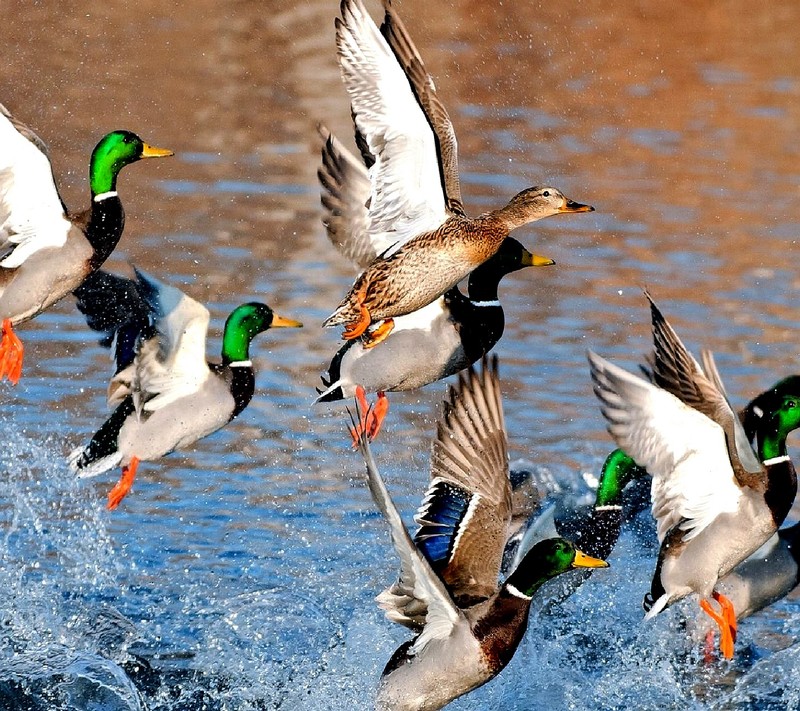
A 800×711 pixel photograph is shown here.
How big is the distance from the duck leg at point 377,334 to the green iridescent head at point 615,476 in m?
1.21

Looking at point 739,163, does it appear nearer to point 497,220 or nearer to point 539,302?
point 539,302

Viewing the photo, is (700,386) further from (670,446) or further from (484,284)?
(484,284)

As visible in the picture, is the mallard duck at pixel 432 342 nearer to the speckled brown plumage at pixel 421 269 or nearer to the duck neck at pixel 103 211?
the speckled brown plumage at pixel 421 269

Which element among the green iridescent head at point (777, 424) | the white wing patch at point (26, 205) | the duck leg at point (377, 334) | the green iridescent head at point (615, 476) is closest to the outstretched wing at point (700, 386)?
the green iridescent head at point (777, 424)

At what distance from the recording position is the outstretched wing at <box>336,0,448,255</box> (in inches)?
268

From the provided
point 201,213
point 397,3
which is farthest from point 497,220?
point 397,3

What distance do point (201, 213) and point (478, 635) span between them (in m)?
7.13

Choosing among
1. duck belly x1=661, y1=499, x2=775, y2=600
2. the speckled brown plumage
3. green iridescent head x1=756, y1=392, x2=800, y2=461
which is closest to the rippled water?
duck belly x1=661, y1=499, x2=775, y2=600

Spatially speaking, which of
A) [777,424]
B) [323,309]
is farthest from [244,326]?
[323,309]

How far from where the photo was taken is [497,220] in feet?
→ 24.2

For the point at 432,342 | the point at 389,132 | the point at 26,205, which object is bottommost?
the point at 432,342

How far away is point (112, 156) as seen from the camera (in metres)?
7.46

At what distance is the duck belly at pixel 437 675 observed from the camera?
5.88 meters

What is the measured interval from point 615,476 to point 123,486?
2253 mm
